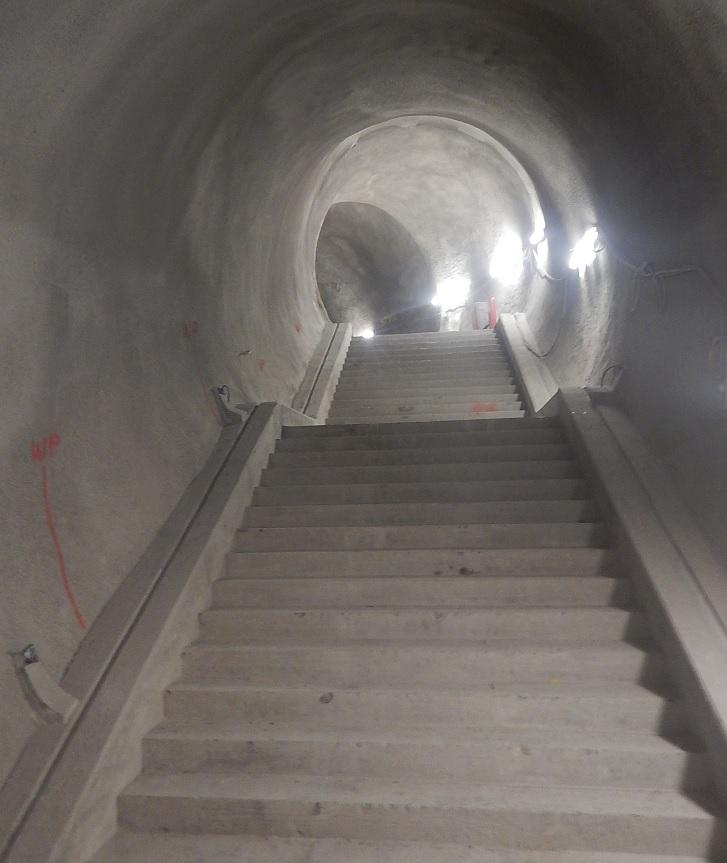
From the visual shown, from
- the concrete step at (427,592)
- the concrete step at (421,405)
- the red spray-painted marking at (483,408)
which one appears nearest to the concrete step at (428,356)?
the concrete step at (421,405)

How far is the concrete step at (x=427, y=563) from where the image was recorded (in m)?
3.59

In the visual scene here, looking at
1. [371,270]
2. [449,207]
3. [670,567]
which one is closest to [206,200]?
[670,567]

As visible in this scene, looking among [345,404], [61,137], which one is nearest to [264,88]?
[61,137]

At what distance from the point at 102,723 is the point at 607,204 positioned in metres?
4.67

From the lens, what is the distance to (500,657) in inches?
121

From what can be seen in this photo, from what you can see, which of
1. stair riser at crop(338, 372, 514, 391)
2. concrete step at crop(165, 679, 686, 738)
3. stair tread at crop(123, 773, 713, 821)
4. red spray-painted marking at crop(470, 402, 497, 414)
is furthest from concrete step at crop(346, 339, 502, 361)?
stair tread at crop(123, 773, 713, 821)

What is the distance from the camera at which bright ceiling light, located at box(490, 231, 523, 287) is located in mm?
10533

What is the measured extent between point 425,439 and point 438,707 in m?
2.37

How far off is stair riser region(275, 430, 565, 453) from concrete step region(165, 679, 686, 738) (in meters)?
2.15

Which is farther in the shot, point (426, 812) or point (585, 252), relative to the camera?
point (585, 252)

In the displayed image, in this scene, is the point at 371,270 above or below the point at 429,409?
above

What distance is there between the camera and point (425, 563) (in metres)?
3.69

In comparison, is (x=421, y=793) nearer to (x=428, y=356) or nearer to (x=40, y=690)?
(x=40, y=690)

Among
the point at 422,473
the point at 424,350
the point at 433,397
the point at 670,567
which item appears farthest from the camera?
the point at 424,350
